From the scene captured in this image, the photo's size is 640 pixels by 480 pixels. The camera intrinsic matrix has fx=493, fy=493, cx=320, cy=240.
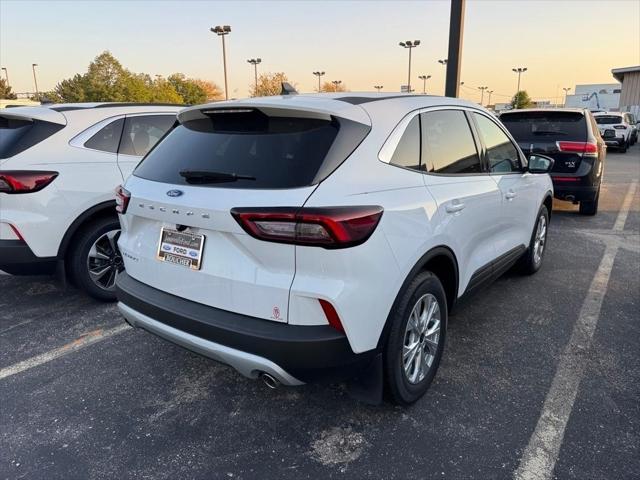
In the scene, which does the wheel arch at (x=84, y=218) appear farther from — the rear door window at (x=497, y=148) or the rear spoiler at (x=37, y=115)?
the rear door window at (x=497, y=148)

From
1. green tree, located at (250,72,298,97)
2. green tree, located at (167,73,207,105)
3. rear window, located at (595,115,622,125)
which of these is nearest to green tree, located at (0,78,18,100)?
green tree, located at (167,73,207,105)

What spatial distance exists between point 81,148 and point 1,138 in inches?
23.0

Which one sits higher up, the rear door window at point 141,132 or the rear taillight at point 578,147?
the rear door window at point 141,132

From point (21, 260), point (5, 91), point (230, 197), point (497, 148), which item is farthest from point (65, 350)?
point (5, 91)

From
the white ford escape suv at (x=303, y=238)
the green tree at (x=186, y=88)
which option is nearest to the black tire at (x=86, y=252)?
the white ford escape suv at (x=303, y=238)

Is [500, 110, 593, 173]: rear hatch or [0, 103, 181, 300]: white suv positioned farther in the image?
[500, 110, 593, 173]: rear hatch

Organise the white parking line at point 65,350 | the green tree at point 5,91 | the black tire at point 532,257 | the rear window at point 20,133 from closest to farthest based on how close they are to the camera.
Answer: the white parking line at point 65,350 → the rear window at point 20,133 → the black tire at point 532,257 → the green tree at point 5,91

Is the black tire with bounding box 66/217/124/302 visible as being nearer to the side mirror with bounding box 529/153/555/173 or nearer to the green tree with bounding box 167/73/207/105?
the side mirror with bounding box 529/153/555/173

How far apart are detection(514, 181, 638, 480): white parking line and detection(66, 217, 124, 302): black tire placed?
3573mm

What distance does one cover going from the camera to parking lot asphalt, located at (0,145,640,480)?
238 cm

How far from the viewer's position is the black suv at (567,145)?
755cm

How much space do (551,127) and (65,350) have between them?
742cm

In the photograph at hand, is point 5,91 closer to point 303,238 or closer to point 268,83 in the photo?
point 268,83

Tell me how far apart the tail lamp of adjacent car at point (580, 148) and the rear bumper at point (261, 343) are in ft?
21.7
